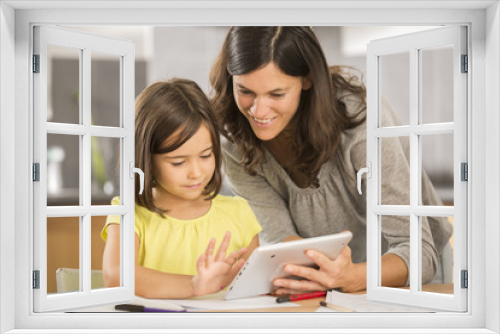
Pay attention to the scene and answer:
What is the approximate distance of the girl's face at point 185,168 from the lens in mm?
3205

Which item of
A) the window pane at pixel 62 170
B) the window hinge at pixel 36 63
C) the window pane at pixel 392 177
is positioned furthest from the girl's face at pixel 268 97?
the window pane at pixel 62 170

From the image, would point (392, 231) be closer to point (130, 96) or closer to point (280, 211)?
point (280, 211)

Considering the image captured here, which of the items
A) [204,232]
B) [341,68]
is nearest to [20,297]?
[204,232]

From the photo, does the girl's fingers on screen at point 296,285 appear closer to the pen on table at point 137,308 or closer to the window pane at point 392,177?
the window pane at point 392,177

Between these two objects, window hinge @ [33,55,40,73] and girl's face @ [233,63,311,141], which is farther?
girl's face @ [233,63,311,141]

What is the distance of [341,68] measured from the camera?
11.2ft

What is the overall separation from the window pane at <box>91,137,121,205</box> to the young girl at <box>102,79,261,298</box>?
1.31 metres

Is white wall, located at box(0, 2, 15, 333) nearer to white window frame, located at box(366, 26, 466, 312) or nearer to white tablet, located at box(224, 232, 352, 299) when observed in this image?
white tablet, located at box(224, 232, 352, 299)

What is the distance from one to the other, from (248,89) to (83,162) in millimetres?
1205

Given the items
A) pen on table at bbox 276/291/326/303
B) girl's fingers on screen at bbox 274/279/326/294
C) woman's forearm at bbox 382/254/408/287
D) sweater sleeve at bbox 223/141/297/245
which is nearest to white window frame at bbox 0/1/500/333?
pen on table at bbox 276/291/326/303

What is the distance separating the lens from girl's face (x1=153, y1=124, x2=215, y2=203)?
10.5ft

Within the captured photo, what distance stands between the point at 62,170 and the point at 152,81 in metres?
1.32

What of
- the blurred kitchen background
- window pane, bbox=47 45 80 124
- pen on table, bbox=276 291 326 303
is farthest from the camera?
window pane, bbox=47 45 80 124

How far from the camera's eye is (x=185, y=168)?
323 cm
